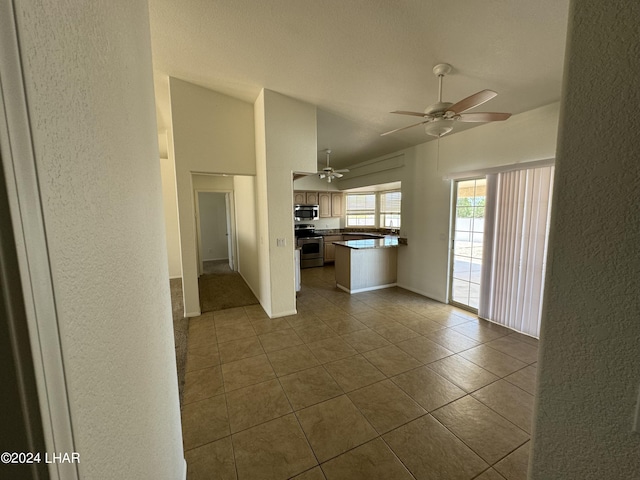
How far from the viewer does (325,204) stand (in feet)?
23.8

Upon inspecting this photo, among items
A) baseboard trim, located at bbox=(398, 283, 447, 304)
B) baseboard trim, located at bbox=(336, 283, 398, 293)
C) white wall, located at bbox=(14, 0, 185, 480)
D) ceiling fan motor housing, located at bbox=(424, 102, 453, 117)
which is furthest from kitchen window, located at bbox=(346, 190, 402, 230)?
white wall, located at bbox=(14, 0, 185, 480)

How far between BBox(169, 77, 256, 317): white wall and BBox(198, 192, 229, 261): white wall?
3919 mm

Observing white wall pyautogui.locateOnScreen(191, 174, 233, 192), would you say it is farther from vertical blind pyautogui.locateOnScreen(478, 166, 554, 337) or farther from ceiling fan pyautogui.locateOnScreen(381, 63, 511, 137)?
vertical blind pyautogui.locateOnScreen(478, 166, 554, 337)

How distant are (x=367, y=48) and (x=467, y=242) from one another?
300cm

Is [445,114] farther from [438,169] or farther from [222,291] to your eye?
[222,291]

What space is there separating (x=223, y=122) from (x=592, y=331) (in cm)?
405

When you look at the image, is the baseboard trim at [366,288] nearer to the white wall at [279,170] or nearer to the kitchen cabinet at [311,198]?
the white wall at [279,170]

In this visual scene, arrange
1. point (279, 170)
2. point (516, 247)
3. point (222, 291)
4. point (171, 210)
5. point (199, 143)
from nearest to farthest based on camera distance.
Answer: point (516, 247)
point (279, 170)
point (199, 143)
point (222, 291)
point (171, 210)

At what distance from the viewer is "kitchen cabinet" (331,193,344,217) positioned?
7.37 metres

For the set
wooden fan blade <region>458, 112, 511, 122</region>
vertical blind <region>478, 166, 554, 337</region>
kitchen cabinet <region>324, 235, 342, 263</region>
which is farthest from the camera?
kitchen cabinet <region>324, 235, 342, 263</region>

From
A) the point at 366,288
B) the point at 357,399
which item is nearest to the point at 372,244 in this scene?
the point at 366,288

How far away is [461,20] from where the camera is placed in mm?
1750

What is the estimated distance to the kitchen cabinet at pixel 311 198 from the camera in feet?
23.0

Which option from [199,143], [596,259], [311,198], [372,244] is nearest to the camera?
[596,259]
